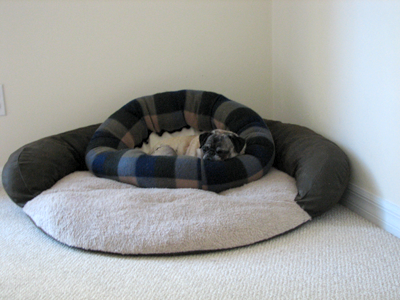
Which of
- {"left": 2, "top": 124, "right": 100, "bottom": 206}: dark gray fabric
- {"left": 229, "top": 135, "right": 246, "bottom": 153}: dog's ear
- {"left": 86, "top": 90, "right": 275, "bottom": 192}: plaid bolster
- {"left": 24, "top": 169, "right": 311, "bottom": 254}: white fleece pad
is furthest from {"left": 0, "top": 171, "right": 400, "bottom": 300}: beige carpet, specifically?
{"left": 229, "top": 135, "right": 246, "bottom": 153}: dog's ear

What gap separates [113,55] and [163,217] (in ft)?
5.99

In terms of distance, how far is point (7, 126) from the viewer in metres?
3.07

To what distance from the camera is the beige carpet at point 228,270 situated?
4.75 feet

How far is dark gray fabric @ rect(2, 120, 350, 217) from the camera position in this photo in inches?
81.1

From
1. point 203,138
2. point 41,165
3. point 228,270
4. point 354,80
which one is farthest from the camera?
point 203,138

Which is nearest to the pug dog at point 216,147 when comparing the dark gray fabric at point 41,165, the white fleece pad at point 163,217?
the white fleece pad at point 163,217

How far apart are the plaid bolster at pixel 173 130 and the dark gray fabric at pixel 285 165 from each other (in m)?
0.14

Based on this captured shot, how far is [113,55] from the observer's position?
3193 mm

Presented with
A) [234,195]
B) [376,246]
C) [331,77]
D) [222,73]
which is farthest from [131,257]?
[222,73]

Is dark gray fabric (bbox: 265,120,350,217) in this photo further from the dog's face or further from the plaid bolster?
the dog's face

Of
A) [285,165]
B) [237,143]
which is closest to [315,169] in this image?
[285,165]

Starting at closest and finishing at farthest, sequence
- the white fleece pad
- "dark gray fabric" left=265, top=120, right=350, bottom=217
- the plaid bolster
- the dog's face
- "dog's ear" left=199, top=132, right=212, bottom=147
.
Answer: the white fleece pad → "dark gray fabric" left=265, top=120, right=350, bottom=217 → the plaid bolster → the dog's face → "dog's ear" left=199, top=132, right=212, bottom=147

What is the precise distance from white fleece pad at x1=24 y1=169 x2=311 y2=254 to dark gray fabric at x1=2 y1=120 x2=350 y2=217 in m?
0.11

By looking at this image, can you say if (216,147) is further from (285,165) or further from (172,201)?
(172,201)
